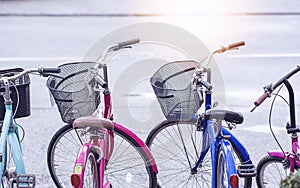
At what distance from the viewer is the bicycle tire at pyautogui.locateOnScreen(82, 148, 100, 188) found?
391cm

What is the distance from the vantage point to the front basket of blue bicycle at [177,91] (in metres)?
4.18

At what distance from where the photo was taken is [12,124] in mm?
4250

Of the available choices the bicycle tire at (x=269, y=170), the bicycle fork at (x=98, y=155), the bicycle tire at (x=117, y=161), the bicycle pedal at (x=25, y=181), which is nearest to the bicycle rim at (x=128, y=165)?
the bicycle tire at (x=117, y=161)

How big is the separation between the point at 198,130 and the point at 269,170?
742 millimetres

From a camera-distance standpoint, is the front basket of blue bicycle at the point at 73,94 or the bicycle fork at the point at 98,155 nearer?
the bicycle fork at the point at 98,155

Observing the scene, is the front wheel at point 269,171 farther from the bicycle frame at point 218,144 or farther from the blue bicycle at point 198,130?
the bicycle frame at point 218,144

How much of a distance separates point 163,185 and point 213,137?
113 centimetres

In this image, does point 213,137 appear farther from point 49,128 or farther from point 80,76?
point 49,128

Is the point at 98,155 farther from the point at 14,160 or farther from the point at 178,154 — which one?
the point at 178,154

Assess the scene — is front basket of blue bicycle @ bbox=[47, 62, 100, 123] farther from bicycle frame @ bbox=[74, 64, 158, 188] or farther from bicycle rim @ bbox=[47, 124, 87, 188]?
bicycle rim @ bbox=[47, 124, 87, 188]

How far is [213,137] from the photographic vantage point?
13.6ft

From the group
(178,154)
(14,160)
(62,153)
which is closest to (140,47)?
(178,154)

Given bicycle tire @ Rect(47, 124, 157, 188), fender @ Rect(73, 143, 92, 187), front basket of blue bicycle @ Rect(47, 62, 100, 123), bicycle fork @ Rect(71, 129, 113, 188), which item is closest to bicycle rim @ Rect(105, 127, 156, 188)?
bicycle tire @ Rect(47, 124, 157, 188)

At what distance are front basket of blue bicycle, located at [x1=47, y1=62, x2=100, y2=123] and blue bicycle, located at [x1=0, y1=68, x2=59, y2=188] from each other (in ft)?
0.49
